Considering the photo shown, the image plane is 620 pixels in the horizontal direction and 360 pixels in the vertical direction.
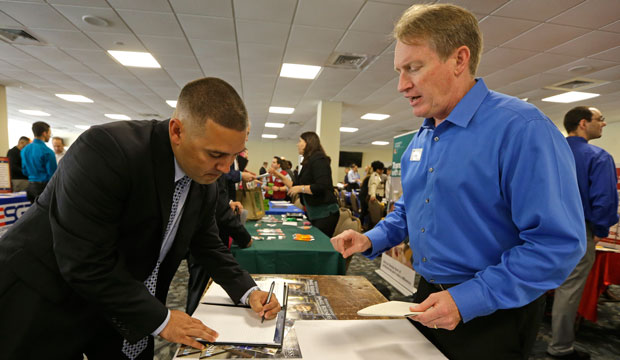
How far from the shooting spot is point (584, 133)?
2.31 m

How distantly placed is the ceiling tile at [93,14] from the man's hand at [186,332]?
372cm

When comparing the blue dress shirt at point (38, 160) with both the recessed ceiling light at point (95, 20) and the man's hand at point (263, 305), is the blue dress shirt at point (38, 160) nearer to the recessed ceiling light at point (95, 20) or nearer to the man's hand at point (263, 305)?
the recessed ceiling light at point (95, 20)

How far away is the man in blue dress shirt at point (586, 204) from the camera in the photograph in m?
2.15

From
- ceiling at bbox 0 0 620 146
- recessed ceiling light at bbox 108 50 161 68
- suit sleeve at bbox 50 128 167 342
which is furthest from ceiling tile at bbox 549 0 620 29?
recessed ceiling light at bbox 108 50 161 68

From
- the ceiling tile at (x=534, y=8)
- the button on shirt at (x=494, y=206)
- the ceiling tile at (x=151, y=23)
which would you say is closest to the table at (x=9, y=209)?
the ceiling tile at (x=151, y=23)

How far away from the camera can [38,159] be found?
4.61 metres

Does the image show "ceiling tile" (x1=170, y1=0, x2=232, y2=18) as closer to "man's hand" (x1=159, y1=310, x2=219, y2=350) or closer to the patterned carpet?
the patterned carpet

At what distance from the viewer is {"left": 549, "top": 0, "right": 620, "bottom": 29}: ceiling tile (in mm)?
2736

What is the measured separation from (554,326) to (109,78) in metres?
7.52

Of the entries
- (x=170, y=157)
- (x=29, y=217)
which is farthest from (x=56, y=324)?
(x=170, y=157)

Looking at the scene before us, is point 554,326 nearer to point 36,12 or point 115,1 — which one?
point 115,1

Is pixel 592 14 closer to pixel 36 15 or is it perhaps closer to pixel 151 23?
pixel 151 23

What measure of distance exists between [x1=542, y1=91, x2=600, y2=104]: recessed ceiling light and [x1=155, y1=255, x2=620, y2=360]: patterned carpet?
3.76m

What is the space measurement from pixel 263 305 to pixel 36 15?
452 cm
